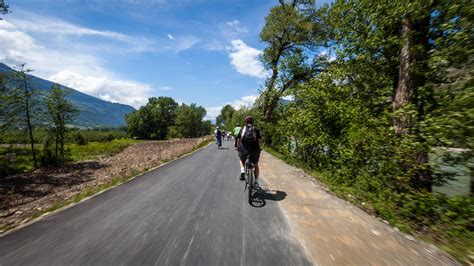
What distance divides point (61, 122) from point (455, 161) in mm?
24617

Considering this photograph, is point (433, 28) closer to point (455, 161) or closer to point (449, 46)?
point (449, 46)

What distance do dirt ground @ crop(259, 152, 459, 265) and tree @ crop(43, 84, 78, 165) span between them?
21.3 meters

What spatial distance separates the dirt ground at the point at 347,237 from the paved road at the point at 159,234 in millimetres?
320

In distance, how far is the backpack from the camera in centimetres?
616

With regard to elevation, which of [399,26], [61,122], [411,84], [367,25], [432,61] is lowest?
[61,122]

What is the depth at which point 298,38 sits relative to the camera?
69.3 ft

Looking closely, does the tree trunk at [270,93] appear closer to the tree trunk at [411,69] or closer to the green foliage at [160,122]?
the tree trunk at [411,69]

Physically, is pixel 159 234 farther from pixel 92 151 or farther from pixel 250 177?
pixel 92 151

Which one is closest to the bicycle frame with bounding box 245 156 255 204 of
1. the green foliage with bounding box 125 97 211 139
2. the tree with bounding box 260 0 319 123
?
the tree with bounding box 260 0 319 123

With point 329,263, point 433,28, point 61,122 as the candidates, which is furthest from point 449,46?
point 61,122

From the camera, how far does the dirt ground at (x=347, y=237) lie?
3.15 metres

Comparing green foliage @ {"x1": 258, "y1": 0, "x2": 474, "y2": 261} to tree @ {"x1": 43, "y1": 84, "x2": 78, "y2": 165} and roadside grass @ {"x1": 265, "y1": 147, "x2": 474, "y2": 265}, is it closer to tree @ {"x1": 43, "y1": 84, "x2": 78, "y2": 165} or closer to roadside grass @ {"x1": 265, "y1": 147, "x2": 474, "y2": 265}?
roadside grass @ {"x1": 265, "y1": 147, "x2": 474, "y2": 265}

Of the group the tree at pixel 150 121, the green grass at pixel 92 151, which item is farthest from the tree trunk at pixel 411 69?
the tree at pixel 150 121

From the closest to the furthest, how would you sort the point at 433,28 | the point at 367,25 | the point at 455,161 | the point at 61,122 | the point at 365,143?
the point at 455,161
the point at 433,28
the point at 365,143
the point at 367,25
the point at 61,122
